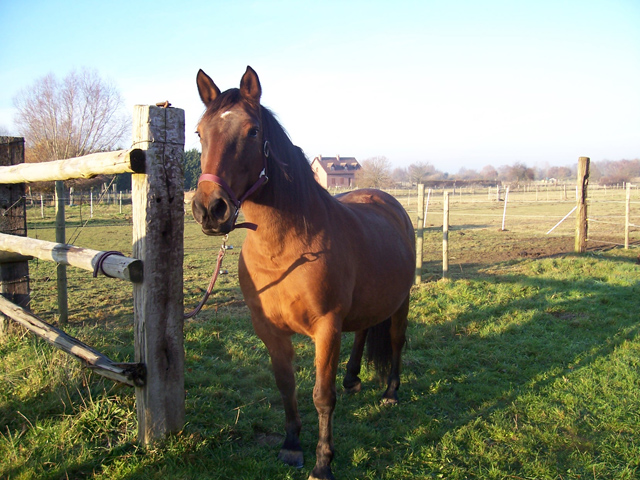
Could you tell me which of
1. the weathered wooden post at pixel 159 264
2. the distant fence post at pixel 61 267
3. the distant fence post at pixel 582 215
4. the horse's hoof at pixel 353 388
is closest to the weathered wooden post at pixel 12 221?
the distant fence post at pixel 61 267

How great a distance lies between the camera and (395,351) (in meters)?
4.30

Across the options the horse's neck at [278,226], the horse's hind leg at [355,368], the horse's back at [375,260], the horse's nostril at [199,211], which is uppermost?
the horse's nostril at [199,211]

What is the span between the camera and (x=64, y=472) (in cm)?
237

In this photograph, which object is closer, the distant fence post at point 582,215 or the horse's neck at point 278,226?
the horse's neck at point 278,226

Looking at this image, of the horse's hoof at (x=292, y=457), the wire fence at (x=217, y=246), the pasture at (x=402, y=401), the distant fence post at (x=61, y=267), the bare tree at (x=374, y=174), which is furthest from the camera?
the bare tree at (x=374, y=174)

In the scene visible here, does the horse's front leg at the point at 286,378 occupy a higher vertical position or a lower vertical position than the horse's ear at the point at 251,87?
lower

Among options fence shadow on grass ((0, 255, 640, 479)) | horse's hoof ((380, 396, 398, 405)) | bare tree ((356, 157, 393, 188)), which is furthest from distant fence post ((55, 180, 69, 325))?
bare tree ((356, 157, 393, 188))

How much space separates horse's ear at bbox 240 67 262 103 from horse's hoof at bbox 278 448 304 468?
2328 mm

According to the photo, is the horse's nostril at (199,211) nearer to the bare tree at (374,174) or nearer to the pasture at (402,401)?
the pasture at (402,401)

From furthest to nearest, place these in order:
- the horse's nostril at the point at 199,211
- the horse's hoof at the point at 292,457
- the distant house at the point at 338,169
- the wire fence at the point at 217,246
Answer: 1. the distant house at the point at 338,169
2. the wire fence at the point at 217,246
3. the horse's hoof at the point at 292,457
4. the horse's nostril at the point at 199,211

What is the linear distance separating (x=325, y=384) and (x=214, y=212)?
54.9 inches

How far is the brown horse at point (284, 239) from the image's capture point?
7.99 feet

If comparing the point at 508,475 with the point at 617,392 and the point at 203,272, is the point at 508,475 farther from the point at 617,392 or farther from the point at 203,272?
the point at 203,272

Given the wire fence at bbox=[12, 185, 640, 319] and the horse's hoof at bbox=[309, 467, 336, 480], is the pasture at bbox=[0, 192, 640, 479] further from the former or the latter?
the wire fence at bbox=[12, 185, 640, 319]
